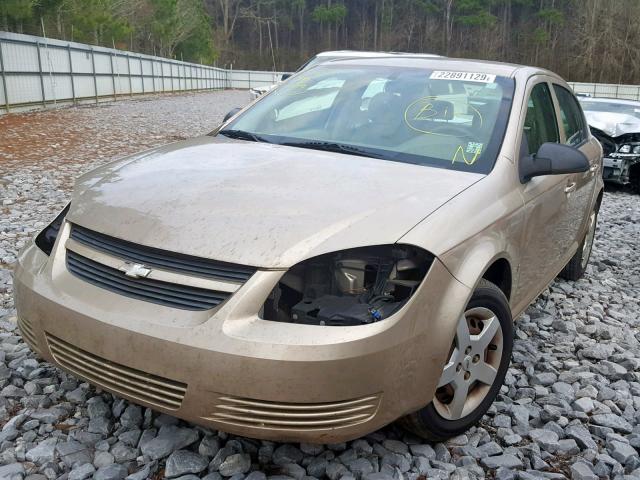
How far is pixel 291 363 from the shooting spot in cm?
195

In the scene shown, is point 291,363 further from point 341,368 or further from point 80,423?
point 80,423

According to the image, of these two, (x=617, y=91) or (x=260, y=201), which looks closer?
(x=260, y=201)

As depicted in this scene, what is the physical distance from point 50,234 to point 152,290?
2.82 ft

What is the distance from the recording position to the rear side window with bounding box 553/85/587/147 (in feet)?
13.5

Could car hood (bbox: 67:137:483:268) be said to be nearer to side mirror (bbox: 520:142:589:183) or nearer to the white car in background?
side mirror (bbox: 520:142:589:183)

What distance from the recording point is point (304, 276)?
219cm

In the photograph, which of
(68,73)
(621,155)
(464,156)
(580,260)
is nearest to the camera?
(464,156)

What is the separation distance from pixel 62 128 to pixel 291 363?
13.9 m

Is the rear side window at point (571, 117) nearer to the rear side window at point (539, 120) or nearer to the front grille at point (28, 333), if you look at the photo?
the rear side window at point (539, 120)

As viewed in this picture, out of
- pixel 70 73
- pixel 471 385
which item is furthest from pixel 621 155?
pixel 70 73

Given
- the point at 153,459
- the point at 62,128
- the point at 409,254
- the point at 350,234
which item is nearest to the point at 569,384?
the point at 409,254

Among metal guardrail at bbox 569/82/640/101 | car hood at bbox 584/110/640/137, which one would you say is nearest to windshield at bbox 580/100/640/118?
car hood at bbox 584/110/640/137

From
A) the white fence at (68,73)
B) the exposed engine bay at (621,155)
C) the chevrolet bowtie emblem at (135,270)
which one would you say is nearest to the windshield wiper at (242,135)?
the chevrolet bowtie emblem at (135,270)

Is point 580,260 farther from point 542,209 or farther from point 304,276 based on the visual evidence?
point 304,276
